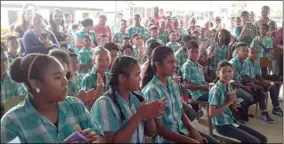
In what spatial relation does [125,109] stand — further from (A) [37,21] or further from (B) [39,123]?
(A) [37,21]

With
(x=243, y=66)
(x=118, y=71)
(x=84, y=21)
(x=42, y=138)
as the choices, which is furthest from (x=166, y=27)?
(x=42, y=138)

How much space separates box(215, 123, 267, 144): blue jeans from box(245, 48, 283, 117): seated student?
1.74m

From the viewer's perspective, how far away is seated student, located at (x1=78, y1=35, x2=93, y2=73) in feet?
12.4

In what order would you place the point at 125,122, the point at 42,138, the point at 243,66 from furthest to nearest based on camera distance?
the point at 243,66 → the point at 125,122 → the point at 42,138

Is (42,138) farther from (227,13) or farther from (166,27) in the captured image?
(227,13)

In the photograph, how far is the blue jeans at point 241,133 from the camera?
245 centimetres

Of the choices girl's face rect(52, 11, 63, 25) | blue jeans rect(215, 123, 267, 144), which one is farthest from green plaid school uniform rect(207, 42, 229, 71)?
blue jeans rect(215, 123, 267, 144)

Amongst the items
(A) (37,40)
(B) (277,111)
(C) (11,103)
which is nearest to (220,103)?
(C) (11,103)

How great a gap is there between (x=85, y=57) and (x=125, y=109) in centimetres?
241

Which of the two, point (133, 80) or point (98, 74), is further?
point (98, 74)

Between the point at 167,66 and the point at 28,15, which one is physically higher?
the point at 28,15

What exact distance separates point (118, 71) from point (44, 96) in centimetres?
47

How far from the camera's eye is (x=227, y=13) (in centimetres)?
1141

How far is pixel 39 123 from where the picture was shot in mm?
1293
